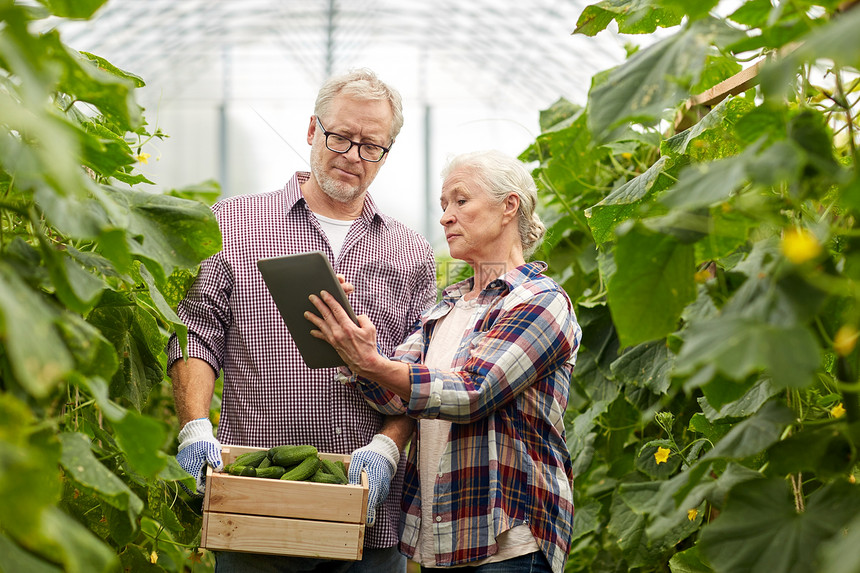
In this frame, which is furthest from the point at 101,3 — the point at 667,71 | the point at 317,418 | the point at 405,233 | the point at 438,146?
the point at 438,146

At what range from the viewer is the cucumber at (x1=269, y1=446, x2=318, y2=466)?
6.08ft

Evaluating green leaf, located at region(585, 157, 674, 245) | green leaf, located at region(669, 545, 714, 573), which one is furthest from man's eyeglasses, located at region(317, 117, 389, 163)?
green leaf, located at region(669, 545, 714, 573)

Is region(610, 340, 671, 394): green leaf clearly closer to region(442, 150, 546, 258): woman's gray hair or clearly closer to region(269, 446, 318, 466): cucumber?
region(442, 150, 546, 258): woman's gray hair

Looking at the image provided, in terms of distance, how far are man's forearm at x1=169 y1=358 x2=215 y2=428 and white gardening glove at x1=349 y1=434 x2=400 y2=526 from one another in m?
0.35

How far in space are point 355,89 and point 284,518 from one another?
1.01m

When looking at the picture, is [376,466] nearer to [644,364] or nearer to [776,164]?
[644,364]

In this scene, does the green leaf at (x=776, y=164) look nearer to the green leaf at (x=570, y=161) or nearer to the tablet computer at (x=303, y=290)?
the tablet computer at (x=303, y=290)

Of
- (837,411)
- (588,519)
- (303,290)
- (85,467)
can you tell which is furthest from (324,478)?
(588,519)

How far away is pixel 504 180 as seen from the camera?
2.13 metres

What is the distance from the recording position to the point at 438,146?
15.1m

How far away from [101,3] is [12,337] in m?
0.42

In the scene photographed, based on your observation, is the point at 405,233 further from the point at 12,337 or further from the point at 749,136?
the point at 12,337

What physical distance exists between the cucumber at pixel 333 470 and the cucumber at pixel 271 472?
0.35 feet

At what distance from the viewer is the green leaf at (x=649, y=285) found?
1.04 m
